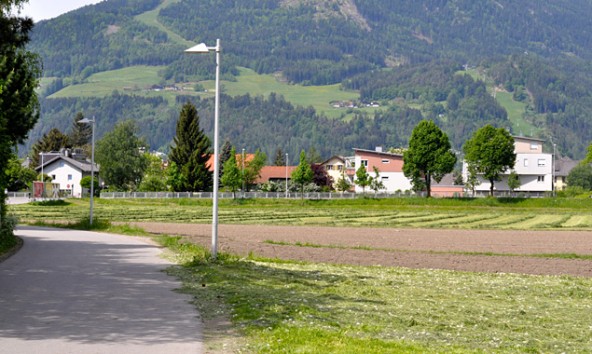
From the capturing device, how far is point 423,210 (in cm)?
10150

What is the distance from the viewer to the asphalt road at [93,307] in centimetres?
1373

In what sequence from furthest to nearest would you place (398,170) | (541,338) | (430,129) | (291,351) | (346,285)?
(398,170) → (430,129) → (346,285) → (541,338) → (291,351)

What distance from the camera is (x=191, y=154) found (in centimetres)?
13438

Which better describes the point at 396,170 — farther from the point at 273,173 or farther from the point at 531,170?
the point at 273,173

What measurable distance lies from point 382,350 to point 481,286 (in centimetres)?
1222

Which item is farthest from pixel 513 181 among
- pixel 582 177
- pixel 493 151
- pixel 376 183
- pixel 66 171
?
pixel 66 171

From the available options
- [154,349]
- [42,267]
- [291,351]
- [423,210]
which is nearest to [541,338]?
[291,351]

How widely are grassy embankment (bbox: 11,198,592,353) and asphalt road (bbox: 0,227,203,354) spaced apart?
634 millimetres

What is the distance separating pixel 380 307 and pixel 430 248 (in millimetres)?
26571

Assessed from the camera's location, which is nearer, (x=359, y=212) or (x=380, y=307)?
(x=380, y=307)

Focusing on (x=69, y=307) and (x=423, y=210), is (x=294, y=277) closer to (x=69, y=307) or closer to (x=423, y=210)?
(x=69, y=307)

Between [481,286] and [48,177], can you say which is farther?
[48,177]

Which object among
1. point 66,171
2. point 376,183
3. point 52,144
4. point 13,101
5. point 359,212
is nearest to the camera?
point 13,101

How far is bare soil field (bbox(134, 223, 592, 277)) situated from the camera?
34.4 meters
